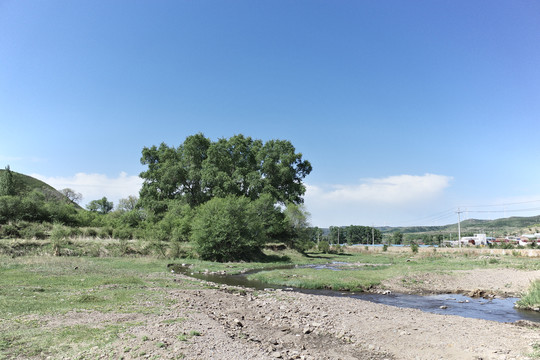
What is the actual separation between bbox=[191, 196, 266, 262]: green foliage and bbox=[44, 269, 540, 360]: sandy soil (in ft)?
91.5

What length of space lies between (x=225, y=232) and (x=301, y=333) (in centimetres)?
3458

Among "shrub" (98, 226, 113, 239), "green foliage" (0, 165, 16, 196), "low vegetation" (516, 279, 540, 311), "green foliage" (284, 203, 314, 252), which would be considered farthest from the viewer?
"green foliage" (0, 165, 16, 196)

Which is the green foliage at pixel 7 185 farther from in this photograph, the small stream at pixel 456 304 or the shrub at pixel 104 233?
the small stream at pixel 456 304

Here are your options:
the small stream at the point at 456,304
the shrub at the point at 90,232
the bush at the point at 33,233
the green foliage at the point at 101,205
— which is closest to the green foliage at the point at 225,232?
the small stream at the point at 456,304

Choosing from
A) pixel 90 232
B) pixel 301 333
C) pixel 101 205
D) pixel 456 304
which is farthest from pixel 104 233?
pixel 101 205

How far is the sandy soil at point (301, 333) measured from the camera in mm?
10742

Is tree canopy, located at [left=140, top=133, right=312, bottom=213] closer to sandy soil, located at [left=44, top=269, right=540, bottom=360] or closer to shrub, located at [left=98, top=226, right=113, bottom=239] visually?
shrub, located at [left=98, top=226, right=113, bottom=239]

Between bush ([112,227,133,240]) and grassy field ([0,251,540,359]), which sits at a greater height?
bush ([112,227,133,240])

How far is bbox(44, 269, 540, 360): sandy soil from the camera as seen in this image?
10.7 m

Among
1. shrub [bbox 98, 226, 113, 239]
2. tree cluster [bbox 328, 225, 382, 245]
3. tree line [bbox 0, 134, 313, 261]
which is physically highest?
tree line [bbox 0, 134, 313, 261]

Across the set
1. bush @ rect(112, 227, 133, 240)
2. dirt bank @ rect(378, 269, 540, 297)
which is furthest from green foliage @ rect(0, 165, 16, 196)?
dirt bank @ rect(378, 269, 540, 297)

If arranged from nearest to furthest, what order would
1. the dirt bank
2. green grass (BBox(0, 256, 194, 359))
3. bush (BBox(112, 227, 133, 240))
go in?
green grass (BBox(0, 256, 194, 359)) → the dirt bank → bush (BBox(112, 227, 133, 240))

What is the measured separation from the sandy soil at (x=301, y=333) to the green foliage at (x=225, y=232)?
27892 mm

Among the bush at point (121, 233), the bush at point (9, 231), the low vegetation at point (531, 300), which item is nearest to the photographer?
the low vegetation at point (531, 300)
